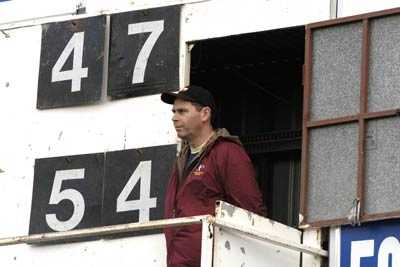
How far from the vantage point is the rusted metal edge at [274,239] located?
11242mm

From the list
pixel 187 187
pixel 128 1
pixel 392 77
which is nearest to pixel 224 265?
pixel 187 187

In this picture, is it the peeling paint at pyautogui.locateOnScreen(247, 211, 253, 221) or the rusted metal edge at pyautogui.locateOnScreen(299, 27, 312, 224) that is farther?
the rusted metal edge at pyautogui.locateOnScreen(299, 27, 312, 224)

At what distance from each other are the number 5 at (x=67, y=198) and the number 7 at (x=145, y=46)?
772mm

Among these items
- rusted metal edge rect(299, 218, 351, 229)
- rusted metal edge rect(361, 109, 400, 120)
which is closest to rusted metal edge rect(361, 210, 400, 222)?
rusted metal edge rect(299, 218, 351, 229)

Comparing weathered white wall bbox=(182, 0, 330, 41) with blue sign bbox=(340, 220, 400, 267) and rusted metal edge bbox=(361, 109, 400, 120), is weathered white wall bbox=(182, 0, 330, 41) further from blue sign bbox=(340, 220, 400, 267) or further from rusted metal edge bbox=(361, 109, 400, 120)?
blue sign bbox=(340, 220, 400, 267)

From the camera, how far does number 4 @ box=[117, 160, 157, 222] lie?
41.6 feet

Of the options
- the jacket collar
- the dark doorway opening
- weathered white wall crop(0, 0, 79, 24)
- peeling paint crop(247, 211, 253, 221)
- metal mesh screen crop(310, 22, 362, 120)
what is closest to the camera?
peeling paint crop(247, 211, 253, 221)

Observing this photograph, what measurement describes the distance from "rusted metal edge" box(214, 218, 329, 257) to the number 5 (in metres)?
1.88

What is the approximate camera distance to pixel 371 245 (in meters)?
11.6

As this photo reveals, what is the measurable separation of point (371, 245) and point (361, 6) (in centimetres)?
160

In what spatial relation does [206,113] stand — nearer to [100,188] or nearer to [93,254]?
[100,188]

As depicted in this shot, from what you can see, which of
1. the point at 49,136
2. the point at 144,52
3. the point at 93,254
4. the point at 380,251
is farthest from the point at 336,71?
the point at 49,136

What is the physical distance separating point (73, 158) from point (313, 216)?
2069 millimetres

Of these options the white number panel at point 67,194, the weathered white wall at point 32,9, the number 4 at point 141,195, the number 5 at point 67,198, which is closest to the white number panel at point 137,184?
the number 4 at point 141,195
